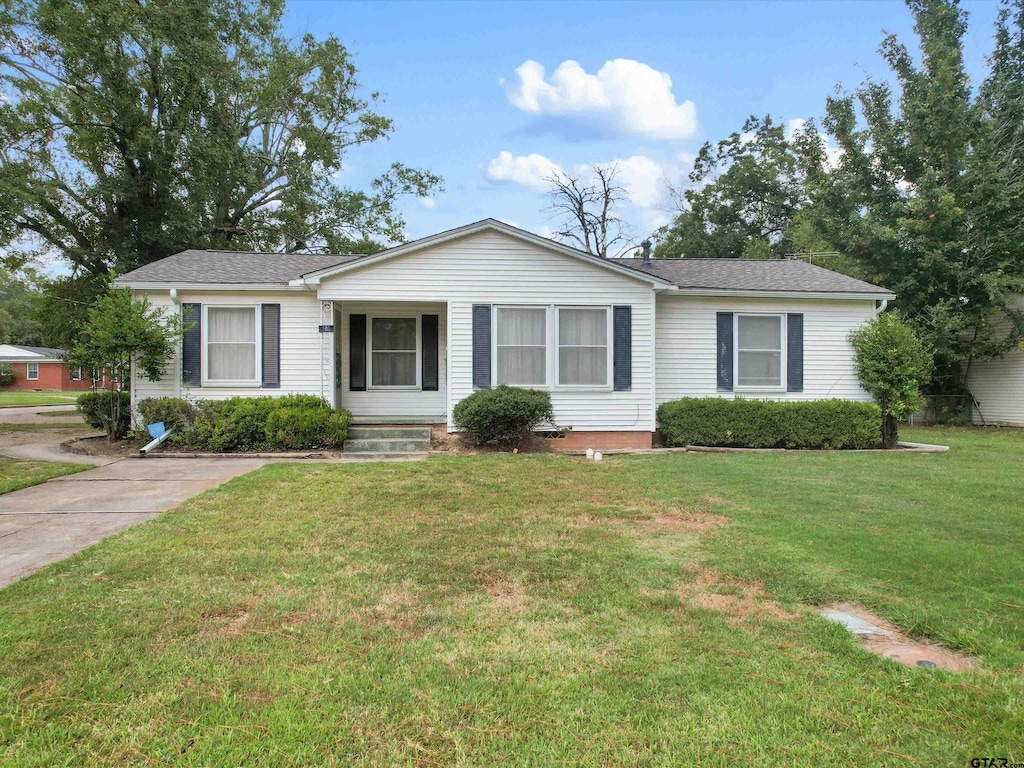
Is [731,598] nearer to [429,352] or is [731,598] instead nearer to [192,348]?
Result: [429,352]

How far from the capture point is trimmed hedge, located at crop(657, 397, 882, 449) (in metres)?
11.2

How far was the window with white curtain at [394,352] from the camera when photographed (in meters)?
12.6

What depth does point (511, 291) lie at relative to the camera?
11.2 meters

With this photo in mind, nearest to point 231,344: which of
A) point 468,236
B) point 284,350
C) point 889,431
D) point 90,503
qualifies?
point 284,350

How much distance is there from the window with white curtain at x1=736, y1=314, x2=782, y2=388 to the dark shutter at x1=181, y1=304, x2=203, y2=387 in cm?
1092

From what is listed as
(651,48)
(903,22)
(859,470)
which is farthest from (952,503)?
(903,22)

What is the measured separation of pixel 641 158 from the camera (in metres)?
29.1

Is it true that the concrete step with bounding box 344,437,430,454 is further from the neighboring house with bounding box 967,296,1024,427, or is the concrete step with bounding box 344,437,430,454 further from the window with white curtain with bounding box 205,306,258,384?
the neighboring house with bounding box 967,296,1024,427

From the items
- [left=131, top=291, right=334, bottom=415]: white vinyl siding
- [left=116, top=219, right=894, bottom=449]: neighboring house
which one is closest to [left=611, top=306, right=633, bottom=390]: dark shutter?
[left=116, top=219, right=894, bottom=449]: neighboring house

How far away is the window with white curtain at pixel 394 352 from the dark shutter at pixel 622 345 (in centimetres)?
426

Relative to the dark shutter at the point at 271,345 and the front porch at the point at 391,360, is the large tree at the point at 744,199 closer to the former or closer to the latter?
the front porch at the point at 391,360

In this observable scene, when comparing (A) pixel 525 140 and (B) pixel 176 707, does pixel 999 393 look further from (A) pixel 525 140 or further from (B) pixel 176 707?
(B) pixel 176 707

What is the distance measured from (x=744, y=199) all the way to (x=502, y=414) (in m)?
31.3

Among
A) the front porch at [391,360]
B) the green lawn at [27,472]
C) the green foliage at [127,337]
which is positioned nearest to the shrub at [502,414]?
the front porch at [391,360]
